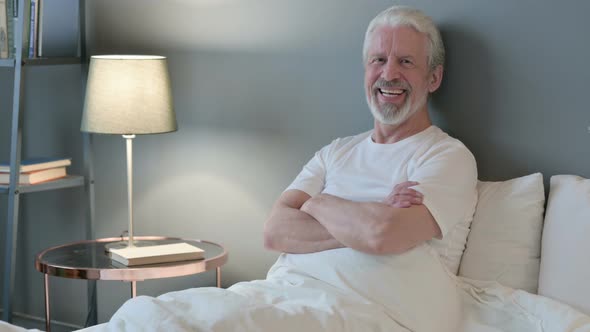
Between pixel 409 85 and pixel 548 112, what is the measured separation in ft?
1.31

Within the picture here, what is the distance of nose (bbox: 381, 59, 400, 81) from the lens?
2523 mm

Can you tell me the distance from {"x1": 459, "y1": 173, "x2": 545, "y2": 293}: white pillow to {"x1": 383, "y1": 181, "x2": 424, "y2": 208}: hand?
0.23 metres

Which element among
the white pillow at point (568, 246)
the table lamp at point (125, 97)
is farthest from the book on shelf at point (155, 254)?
the white pillow at point (568, 246)

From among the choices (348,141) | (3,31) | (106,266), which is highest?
(3,31)

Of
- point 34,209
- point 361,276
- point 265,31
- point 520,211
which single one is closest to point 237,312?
point 361,276

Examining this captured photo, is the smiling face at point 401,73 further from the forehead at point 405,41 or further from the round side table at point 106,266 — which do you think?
the round side table at point 106,266

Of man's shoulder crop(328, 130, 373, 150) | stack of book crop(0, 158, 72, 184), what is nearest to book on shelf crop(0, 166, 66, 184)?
stack of book crop(0, 158, 72, 184)

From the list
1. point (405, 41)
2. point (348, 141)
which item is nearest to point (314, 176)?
point (348, 141)

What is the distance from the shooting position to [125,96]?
2.85 metres

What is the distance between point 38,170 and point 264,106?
2.86 feet

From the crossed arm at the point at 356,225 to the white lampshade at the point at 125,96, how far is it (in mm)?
620

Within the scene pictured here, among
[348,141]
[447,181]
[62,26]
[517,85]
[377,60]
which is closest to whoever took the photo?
[447,181]

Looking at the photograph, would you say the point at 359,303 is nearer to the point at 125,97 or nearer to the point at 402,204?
the point at 402,204

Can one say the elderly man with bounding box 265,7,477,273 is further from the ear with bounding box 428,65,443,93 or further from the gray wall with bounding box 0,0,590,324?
the gray wall with bounding box 0,0,590,324
